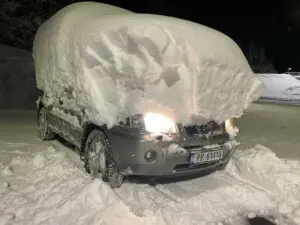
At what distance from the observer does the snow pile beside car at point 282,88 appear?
1892 cm

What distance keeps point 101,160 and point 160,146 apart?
90 centimetres

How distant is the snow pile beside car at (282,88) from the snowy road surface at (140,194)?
1254cm

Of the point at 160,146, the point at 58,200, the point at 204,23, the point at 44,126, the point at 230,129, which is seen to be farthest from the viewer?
the point at 204,23

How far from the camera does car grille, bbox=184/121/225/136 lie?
4.80 meters

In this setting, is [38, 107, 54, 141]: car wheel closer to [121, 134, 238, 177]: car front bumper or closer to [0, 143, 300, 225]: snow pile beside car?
[0, 143, 300, 225]: snow pile beside car

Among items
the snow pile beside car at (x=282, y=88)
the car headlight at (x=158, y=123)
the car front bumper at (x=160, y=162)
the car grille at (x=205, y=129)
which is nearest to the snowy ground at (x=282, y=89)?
the snow pile beside car at (x=282, y=88)

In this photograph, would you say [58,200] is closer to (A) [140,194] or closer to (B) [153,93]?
(A) [140,194]

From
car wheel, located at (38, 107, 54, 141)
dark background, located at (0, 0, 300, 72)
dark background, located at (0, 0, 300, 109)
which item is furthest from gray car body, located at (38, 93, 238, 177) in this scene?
dark background, located at (0, 0, 300, 72)

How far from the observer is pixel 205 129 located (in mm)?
4953

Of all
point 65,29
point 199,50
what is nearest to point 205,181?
point 199,50

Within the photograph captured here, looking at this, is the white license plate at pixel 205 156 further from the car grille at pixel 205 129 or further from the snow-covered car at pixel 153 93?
the car grille at pixel 205 129

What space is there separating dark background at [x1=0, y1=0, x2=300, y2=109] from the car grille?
381 inches

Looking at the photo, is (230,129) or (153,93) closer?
(153,93)

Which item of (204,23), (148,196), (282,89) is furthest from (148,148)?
(204,23)
